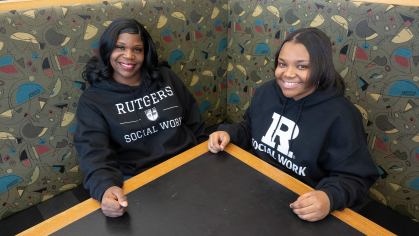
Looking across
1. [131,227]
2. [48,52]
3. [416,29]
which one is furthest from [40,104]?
[416,29]

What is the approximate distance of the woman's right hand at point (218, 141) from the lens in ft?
3.28

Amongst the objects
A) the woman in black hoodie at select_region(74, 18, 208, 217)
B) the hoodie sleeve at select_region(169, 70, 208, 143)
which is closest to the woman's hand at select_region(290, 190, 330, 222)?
the woman in black hoodie at select_region(74, 18, 208, 217)

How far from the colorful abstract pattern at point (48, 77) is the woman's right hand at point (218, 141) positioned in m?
0.71

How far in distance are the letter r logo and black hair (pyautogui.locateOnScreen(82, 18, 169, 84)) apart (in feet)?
1.91

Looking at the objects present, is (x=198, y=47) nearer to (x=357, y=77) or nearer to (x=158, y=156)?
(x=158, y=156)

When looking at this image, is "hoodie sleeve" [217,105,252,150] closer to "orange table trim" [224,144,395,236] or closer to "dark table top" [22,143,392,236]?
"orange table trim" [224,144,395,236]

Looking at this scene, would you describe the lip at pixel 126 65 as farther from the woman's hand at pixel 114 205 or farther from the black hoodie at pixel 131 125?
the woman's hand at pixel 114 205

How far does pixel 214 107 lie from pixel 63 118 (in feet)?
3.37

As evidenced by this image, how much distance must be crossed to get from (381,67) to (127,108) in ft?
3.61

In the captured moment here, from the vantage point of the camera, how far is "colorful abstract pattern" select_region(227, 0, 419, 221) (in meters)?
1.10

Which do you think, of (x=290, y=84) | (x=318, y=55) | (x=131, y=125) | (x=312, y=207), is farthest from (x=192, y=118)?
(x=312, y=207)

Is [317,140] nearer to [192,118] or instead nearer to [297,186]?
[297,186]

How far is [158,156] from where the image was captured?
4.21 feet

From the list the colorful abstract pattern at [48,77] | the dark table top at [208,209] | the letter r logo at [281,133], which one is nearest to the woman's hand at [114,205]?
the dark table top at [208,209]
